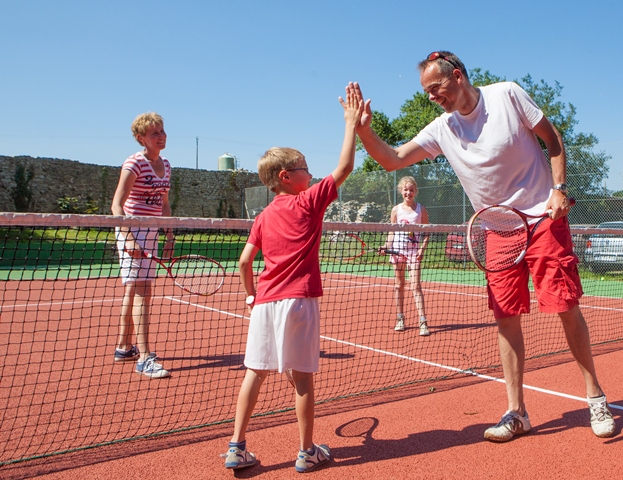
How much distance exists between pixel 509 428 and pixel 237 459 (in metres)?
1.38

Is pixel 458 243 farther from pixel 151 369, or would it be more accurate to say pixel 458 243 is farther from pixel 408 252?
pixel 151 369

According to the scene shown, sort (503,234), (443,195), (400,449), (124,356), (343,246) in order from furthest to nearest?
(443,195) < (343,246) < (124,356) < (503,234) < (400,449)

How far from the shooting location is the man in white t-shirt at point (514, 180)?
309 centimetres

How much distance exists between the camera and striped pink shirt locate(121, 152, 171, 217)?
4.52m

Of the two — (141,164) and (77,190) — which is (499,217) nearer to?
(141,164)

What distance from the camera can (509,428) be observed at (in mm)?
3090

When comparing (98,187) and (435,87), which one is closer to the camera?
(435,87)

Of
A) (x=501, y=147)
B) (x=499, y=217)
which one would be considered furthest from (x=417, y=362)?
(x=501, y=147)

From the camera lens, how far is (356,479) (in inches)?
105

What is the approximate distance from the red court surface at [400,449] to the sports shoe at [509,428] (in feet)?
0.14

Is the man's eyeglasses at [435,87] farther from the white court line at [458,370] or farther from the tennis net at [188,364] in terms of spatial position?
the white court line at [458,370]

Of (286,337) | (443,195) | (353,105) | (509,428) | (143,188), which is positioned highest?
(443,195)

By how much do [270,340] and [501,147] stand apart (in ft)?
4.91

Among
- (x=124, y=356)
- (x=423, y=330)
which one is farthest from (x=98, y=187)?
(x=124, y=356)
